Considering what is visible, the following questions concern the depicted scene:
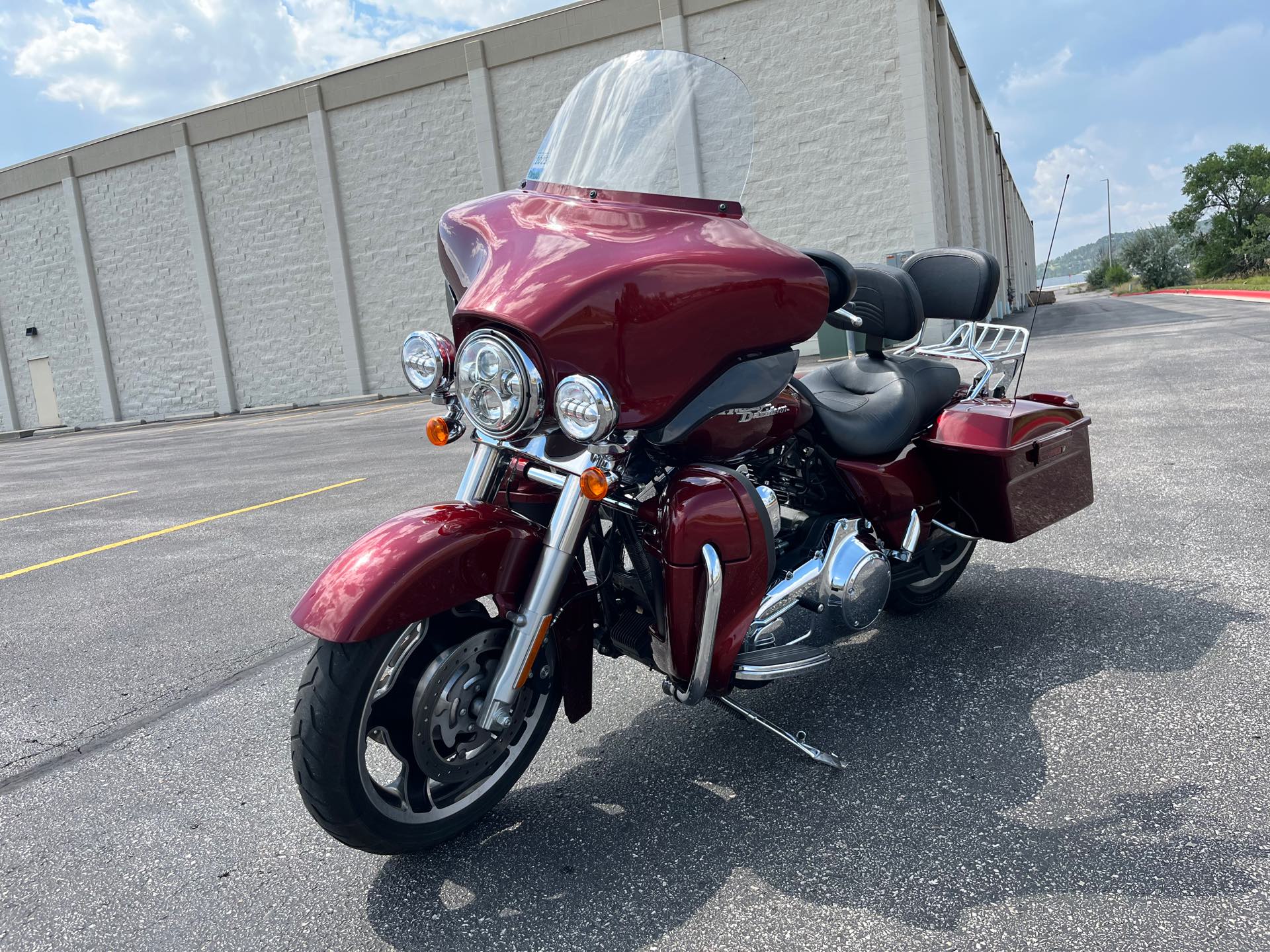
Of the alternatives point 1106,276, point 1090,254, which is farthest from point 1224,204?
point 1090,254

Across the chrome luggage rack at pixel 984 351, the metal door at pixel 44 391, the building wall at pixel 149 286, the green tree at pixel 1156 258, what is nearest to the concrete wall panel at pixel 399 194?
the building wall at pixel 149 286

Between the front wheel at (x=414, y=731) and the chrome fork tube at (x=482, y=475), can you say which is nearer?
the front wheel at (x=414, y=731)

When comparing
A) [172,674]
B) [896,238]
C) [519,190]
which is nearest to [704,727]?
[519,190]

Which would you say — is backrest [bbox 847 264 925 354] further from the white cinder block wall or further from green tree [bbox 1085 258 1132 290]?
green tree [bbox 1085 258 1132 290]

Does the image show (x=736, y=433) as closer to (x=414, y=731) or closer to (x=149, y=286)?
(x=414, y=731)

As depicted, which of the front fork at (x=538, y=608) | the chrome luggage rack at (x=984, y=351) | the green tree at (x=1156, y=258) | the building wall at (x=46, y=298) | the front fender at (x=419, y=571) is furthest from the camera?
the green tree at (x=1156, y=258)

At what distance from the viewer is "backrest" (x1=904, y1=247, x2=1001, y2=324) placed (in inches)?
148

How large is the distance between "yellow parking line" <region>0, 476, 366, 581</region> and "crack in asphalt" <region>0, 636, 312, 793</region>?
3.38m

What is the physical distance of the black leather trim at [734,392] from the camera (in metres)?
2.59

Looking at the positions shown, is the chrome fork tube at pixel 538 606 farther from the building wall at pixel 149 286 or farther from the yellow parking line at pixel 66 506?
the building wall at pixel 149 286

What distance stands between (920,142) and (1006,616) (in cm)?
1884

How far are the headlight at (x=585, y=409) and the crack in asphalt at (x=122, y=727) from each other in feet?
8.20

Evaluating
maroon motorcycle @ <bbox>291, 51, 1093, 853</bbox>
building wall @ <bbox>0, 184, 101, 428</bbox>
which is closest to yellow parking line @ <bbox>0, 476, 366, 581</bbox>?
maroon motorcycle @ <bbox>291, 51, 1093, 853</bbox>

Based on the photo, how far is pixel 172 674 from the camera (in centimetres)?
429
